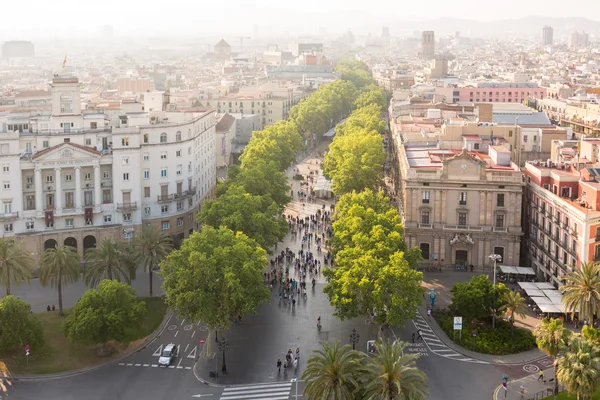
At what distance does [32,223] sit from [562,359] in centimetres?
6199

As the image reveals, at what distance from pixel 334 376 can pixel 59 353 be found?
2819cm

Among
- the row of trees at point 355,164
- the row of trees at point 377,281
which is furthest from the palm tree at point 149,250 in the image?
the row of trees at point 355,164

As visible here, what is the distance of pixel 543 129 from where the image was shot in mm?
109125

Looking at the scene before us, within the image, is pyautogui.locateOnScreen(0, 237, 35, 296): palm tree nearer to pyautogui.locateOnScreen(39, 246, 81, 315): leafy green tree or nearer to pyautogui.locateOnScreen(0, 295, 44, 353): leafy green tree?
pyautogui.locateOnScreen(39, 246, 81, 315): leafy green tree

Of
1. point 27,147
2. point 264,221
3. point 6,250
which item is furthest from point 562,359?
point 27,147

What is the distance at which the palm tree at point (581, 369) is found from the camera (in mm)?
47750

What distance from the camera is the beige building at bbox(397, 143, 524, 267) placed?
83875mm

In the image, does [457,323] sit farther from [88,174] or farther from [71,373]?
[88,174]

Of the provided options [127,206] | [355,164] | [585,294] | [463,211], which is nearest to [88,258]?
[127,206]

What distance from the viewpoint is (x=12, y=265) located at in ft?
231

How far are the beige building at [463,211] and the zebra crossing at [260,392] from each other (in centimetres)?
3425

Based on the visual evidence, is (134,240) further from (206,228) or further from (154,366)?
(154,366)

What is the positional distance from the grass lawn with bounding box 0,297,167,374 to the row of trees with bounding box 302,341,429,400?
23.0 m

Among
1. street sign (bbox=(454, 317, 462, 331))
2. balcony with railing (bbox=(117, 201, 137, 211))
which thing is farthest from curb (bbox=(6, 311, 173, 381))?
balcony with railing (bbox=(117, 201, 137, 211))
